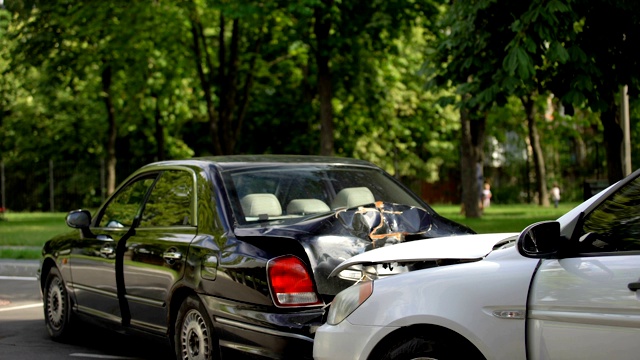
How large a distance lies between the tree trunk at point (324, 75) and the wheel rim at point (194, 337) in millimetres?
17818

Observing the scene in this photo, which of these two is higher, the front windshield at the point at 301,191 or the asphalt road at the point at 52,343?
the front windshield at the point at 301,191

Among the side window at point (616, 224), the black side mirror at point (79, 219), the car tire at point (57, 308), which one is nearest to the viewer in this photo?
the side window at point (616, 224)

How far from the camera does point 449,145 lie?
46.1 m

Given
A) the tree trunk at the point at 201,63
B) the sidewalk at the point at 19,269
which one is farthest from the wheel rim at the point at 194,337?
the tree trunk at the point at 201,63

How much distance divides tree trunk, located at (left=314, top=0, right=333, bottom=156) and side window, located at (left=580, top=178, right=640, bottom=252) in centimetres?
2003

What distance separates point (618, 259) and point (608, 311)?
22 cm

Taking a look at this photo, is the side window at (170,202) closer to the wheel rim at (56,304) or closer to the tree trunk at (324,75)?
the wheel rim at (56,304)

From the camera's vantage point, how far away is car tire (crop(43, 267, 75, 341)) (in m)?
8.52

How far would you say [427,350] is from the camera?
436cm

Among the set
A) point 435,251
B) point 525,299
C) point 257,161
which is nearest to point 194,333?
point 257,161

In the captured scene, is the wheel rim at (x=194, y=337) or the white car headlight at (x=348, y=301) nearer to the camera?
the white car headlight at (x=348, y=301)

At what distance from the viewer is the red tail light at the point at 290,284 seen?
5746mm

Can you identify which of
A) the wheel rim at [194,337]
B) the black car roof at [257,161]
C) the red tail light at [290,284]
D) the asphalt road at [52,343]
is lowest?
the asphalt road at [52,343]

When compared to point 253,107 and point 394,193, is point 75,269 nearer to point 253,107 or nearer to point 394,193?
point 394,193
